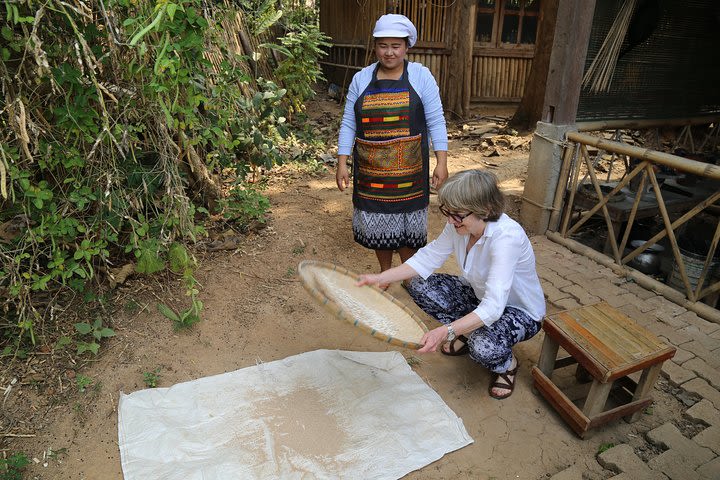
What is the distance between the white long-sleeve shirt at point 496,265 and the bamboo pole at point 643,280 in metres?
1.49

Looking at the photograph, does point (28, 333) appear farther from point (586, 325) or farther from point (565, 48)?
point (565, 48)

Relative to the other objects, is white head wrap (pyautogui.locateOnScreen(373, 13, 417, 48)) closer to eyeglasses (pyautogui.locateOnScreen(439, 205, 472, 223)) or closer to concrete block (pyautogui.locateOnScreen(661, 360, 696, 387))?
eyeglasses (pyautogui.locateOnScreen(439, 205, 472, 223))

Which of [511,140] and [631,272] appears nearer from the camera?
[631,272]

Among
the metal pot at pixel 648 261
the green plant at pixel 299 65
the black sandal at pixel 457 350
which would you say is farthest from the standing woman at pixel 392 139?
the green plant at pixel 299 65

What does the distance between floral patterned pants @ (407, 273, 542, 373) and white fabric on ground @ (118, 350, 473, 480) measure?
36cm

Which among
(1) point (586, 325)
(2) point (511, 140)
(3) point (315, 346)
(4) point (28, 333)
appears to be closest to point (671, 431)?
(1) point (586, 325)

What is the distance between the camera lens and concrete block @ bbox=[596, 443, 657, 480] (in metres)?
2.13

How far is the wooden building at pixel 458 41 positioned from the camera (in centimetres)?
836

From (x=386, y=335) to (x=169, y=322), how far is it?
1.65m

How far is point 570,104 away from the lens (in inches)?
158

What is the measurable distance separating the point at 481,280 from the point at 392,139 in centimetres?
103

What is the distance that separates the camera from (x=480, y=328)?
2.43m

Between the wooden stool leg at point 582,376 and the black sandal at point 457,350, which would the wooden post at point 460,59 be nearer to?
the black sandal at point 457,350

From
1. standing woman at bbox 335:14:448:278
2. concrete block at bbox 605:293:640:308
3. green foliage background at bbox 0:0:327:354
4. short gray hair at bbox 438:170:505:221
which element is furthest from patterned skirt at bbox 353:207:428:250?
concrete block at bbox 605:293:640:308
